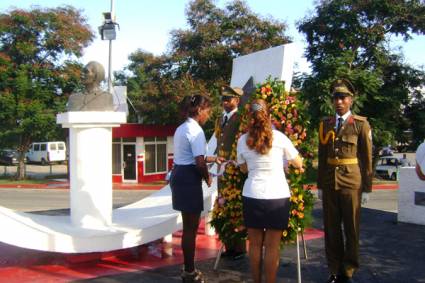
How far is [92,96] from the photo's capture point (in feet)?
17.0

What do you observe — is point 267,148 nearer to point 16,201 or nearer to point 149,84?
point 16,201

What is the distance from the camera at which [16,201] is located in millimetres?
14930

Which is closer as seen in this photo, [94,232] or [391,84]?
Answer: [94,232]

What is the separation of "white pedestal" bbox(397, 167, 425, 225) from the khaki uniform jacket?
356 centimetres

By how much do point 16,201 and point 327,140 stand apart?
13.1 metres

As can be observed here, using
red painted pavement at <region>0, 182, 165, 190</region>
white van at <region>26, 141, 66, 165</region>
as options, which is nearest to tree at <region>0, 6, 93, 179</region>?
red painted pavement at <region>0, 182, 165, 190</region>

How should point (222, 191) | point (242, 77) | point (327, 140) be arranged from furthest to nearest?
point (242, 77) < point (222, 191) < point (327, 140)

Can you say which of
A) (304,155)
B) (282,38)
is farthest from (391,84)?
(304,155)

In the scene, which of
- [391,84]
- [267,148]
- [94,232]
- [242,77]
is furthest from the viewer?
[391,84]

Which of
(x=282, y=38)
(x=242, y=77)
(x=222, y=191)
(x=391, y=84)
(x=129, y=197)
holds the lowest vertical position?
(x=129, y=197)

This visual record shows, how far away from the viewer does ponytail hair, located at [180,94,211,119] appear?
432 centimetres

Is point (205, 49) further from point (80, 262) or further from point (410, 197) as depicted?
point (80, 262)

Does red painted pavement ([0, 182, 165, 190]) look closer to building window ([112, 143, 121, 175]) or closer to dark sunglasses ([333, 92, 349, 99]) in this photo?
building window ([112, 143, 121, 175])

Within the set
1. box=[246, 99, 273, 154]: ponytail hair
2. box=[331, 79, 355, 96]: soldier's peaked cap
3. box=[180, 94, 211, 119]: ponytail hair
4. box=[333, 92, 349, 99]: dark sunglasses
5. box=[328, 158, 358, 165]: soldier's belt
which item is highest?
box=[331, 79, 355, 96]: soldier's peaked cap
